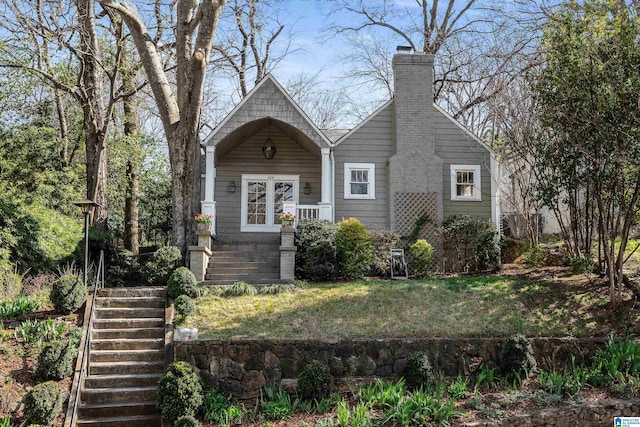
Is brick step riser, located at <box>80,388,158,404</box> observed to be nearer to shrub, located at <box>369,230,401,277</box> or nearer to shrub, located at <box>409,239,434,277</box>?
shrub, located at <box>369,230,401,277</box>

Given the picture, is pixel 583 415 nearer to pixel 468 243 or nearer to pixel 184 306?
pixel 184 306

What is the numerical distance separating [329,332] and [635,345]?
17.0ft

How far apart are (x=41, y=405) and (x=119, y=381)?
1568 mm

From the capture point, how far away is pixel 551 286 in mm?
12289

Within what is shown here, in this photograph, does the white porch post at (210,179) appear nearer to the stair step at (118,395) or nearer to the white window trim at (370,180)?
the white window trim at (370,180)

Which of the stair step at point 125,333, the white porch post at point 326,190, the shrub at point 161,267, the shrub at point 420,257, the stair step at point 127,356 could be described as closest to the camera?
the stair step at point 127,356

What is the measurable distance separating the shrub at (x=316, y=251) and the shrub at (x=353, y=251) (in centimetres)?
18

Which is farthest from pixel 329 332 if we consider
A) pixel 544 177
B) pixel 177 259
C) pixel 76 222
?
pixel 76 222

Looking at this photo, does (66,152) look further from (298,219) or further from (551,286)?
(551,286)

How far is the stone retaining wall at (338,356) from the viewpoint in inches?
372

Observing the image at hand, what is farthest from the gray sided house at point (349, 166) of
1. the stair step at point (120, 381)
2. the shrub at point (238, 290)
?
the stair step at point (120, 381)

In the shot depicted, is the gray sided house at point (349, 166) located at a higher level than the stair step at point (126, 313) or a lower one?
higher

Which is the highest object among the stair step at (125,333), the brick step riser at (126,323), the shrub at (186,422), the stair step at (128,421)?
the brick step riser at (126,323)

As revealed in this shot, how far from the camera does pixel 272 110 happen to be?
15.4m
